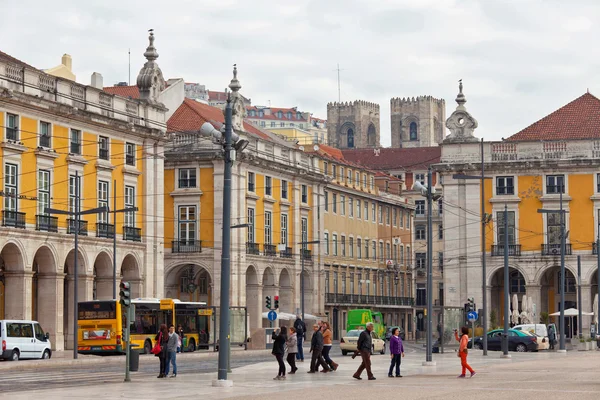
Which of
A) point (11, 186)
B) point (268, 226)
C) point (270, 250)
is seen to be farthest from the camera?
point (268, 226)

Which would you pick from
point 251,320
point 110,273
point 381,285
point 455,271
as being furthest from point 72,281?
point 381,285

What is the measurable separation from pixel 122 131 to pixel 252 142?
1892cm

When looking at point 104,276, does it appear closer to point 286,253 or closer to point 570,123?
point 286,253

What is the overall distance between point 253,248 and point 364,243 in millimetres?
26941

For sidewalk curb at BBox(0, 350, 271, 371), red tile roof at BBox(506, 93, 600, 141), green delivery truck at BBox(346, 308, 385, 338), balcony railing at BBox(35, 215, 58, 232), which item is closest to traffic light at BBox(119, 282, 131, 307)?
sidewalk curb at BBox(0, 350, 271, 371)

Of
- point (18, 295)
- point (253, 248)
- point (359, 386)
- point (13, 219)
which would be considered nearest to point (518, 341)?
point (253, 248)

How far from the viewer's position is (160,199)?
76.8 metres

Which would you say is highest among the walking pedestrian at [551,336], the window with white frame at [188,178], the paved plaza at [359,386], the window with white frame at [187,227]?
the window with white frame at [188,178]

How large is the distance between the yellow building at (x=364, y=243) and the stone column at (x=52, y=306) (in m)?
39.5

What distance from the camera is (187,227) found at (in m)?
87.4

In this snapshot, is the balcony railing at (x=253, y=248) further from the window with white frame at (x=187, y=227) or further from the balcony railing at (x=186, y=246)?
the window with white frame at (x=187, y=227)

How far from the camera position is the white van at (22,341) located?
52000 millimetres

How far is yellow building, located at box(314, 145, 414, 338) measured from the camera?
350 ft

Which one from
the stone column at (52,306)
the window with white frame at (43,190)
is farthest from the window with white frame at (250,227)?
the window with white frame at (43,190)
